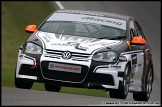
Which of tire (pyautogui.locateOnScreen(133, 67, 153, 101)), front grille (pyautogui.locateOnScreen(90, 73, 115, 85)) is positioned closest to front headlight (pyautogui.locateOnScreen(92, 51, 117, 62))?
front grille (pyautogui.locateOnScreen(90, 73, 115, 85))

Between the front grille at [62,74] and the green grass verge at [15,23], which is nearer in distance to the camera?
the front grille at [62,74]

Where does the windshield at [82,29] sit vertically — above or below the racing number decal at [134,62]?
above

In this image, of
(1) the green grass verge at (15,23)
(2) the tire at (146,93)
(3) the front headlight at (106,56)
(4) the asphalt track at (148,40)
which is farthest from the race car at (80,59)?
(1) the green grass verge at (15,23)

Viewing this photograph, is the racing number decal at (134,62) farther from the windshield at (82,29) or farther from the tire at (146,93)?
the tire at (146,93)

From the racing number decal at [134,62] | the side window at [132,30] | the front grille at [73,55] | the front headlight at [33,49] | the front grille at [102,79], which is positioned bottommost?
the front grille at [102,79]

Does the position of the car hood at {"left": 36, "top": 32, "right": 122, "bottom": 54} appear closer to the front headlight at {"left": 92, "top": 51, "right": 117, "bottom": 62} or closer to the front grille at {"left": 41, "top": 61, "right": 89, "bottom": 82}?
the front headlight at {"left": 92, "top": 51, "right": 117, "bottom": 62}

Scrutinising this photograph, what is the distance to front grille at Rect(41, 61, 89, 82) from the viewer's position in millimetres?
14038

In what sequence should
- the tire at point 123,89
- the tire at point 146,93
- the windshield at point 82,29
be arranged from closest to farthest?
1. the tire at point 123,89
2. the windshield at point 82,29
3. the tire at point 146,93

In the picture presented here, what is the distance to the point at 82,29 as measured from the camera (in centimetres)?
1549

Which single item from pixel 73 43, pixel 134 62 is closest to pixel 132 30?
pixel 134 62

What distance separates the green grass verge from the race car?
383 cm

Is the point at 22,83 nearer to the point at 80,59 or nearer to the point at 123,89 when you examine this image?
the point at 80,59

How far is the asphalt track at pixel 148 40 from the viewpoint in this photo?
12.4 meters

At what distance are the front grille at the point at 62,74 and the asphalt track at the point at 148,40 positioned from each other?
0.31 metres
